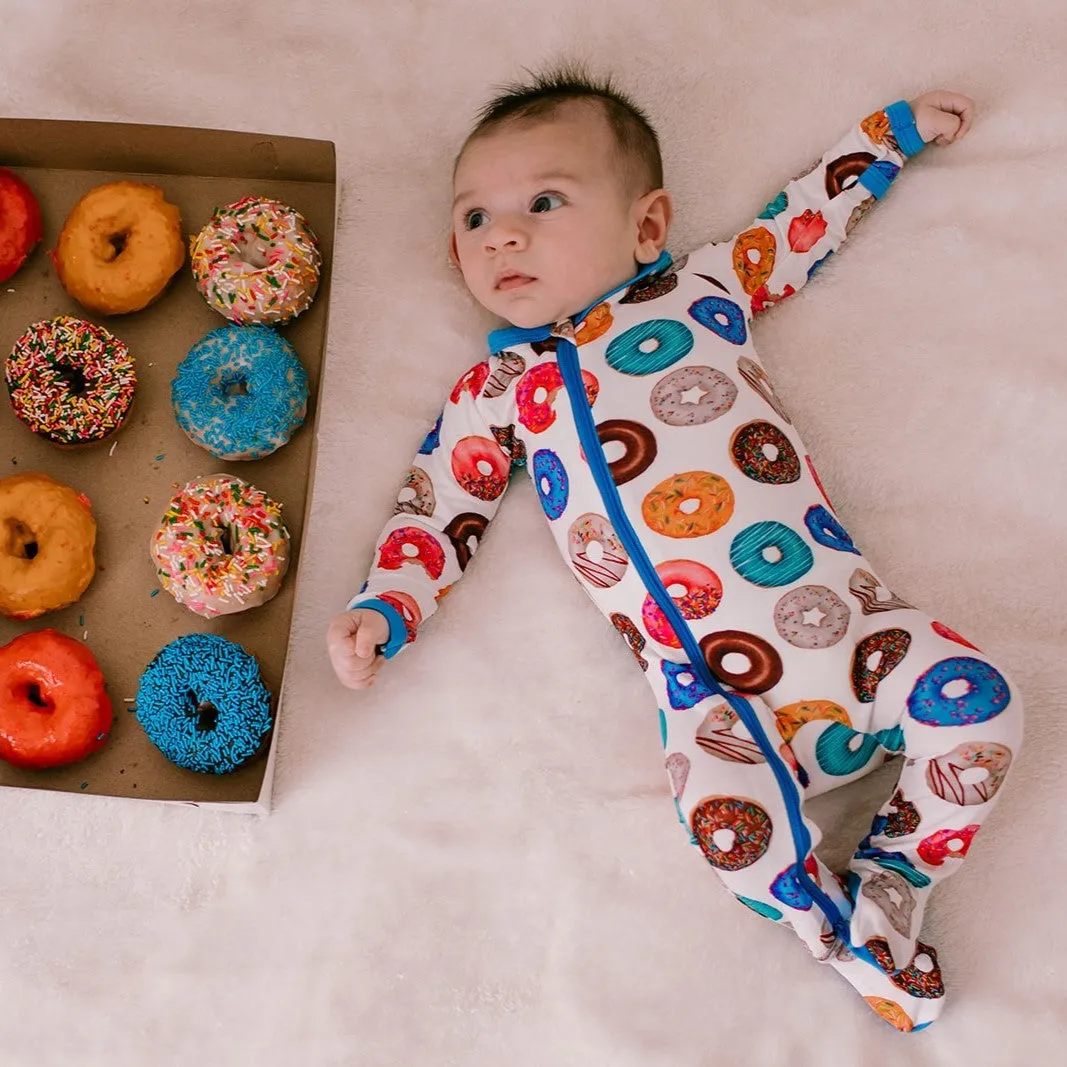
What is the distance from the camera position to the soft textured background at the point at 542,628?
1132 mm

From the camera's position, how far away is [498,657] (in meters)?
1.25

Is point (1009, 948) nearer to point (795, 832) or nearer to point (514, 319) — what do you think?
point (795, 832)

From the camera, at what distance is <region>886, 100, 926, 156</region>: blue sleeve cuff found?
4.35ft

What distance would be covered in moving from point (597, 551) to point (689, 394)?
0.19m

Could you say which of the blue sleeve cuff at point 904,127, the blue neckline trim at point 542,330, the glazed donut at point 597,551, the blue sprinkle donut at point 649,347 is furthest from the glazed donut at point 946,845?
the blue sleeve cuff at point 904,127

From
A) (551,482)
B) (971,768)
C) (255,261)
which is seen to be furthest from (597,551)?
(255,261)

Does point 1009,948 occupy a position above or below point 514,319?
below

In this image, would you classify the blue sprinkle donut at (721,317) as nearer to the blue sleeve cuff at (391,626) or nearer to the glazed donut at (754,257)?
the glazed donut at (754,257)

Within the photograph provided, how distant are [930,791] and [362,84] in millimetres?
1041

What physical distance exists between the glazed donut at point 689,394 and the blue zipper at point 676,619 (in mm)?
75

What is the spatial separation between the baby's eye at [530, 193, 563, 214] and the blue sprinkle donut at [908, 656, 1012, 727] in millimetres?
605

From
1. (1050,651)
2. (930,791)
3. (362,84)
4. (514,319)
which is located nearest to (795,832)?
(930,791)

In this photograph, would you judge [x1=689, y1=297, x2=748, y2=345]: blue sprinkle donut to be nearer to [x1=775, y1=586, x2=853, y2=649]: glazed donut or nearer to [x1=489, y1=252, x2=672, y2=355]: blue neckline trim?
[x1=489, y1=252, x2=672, y2=355]: blue neckline trim

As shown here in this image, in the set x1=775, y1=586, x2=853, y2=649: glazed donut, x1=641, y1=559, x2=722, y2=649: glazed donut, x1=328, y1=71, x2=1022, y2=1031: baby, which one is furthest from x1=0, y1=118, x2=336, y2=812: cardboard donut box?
A: x1=775, y1=586, x2=853, y2=649: glazed donut
